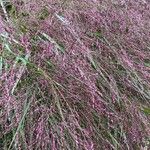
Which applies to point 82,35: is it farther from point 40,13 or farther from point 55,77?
point 55,77

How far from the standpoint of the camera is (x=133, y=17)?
276cm

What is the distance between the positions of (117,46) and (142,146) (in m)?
0.69

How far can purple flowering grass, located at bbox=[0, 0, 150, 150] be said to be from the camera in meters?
1.94

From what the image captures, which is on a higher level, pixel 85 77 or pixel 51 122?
pixel 85 77

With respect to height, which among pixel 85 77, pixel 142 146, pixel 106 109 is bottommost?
pixel 142 146

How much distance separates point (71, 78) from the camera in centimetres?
209

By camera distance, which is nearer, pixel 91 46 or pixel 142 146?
pixel 142 146

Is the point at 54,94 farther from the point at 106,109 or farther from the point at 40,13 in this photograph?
the point at 40,13

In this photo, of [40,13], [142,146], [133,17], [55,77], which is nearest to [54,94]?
[55,77]

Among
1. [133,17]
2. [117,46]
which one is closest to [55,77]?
[117,46]

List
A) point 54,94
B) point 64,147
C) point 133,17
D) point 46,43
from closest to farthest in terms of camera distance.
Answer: point 64,147 < point 54,94 < point 46,43 < point 133,17

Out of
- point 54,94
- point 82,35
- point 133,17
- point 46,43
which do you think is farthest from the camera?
point 133,17

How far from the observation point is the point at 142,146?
207cm

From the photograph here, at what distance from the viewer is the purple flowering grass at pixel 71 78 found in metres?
1.94
